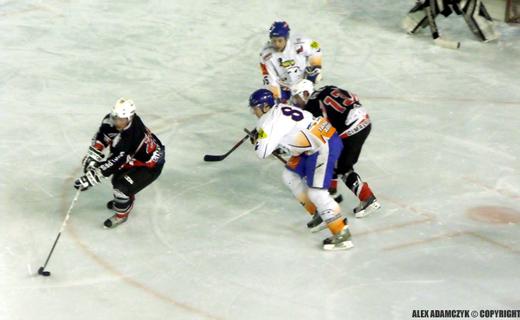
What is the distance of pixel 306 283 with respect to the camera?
5.48 m

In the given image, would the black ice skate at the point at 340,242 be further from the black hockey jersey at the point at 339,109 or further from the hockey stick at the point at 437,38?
the hockey stick at the point at 437,38

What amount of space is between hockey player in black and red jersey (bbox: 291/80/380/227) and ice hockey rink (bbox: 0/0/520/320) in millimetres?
172

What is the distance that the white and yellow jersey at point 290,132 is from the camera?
570 cm

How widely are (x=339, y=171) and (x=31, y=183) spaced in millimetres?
2336

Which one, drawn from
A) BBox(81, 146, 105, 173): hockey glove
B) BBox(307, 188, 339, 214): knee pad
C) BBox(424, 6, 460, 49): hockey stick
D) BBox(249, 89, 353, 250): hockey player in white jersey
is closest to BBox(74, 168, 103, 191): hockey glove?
BBox(81, 146, 105, 173): hockey glove

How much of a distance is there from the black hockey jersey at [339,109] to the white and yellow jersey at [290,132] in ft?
1.01

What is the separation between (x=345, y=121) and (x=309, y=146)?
0.52m

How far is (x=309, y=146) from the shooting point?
5.81 metres

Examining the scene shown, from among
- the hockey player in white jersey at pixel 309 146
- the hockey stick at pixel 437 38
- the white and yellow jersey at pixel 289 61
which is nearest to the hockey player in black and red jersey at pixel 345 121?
the hockey player in white jersey at pixel 309 146

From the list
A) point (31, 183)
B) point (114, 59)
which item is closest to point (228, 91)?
point (114, 59)

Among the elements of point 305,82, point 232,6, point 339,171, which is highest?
point 305,82

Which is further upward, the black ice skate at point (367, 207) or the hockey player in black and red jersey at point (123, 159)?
→ the hockey player in black and red jersey at point (123, 159)

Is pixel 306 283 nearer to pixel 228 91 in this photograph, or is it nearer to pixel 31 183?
pixel 31 183

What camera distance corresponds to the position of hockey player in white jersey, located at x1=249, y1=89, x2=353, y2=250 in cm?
571
